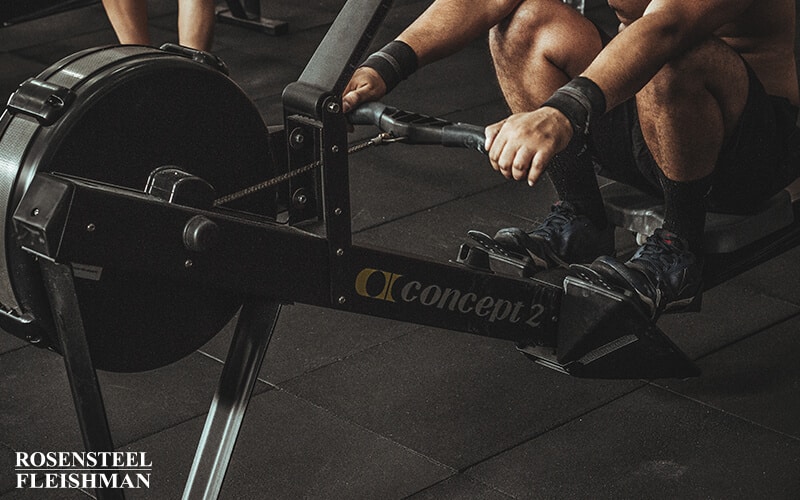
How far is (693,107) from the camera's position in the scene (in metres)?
2.13

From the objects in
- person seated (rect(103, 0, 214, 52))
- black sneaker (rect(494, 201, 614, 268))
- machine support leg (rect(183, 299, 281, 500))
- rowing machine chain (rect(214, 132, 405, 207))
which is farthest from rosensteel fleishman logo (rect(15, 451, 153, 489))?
person seated (rect(103, 0, 214, 52))

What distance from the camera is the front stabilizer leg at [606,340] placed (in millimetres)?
2145

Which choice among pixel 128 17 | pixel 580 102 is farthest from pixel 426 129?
pixel 128 17

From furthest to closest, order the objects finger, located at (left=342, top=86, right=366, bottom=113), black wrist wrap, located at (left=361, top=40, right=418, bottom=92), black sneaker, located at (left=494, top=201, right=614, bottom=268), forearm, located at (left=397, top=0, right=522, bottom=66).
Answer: black sneaker, located at (left=494, top=201, right=614, bottom=268) → forearm, located at (left=397, top=0, right=522, bottom=66) → black wrist wrap, located at (left=361, top=40, right=418, bottom=92) → finger, located at (left=342, top=86, right=366, bottom=113)

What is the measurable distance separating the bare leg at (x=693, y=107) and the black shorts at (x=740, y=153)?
0.15 ft

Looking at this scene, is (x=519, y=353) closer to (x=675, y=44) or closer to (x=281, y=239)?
(x=675, y=44)

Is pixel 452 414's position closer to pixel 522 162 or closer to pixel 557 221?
pixel 557 221

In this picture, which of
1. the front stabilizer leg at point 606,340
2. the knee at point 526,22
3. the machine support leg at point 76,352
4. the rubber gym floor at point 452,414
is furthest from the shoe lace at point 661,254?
the machine support leg at point 76,352

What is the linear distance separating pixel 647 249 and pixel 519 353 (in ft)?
1.21

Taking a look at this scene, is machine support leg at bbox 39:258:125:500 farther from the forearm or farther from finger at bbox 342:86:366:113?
the forearm

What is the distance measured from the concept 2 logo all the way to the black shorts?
432 mm

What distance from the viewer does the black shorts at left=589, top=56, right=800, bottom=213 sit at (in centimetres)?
225

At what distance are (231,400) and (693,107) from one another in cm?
98

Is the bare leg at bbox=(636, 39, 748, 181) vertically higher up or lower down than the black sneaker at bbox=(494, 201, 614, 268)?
higher up
